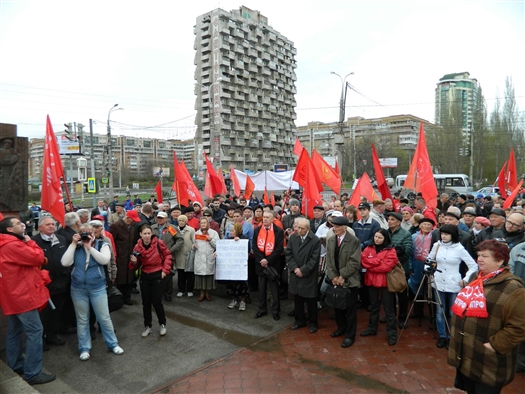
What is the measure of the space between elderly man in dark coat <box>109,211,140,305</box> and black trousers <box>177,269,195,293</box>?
98 cm

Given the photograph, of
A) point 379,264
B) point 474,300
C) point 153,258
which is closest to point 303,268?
point 379,264

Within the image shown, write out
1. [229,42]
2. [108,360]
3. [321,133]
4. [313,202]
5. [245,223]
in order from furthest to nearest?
[321,133] → [229,42] → [313,202] → [245,223] → [108,360]

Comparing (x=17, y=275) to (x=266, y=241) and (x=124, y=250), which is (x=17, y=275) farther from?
(x=266, y=241)

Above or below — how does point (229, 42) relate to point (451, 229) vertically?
above

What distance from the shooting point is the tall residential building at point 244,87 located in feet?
247

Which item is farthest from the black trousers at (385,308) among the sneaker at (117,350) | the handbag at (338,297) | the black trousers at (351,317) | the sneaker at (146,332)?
the sneaker at (117,350)

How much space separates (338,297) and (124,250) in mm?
4129

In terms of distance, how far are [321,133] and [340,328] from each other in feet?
362

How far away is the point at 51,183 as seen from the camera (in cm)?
557

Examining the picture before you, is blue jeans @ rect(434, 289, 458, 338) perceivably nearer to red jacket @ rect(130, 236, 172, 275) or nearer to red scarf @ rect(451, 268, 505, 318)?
red scarf @ rect(451, 268, 505, 318)

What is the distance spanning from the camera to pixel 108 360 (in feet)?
15.5

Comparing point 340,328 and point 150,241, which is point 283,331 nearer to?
point 340,328

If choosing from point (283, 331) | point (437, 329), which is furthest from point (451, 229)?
point (283, 331)

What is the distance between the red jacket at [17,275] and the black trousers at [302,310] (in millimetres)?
3586
